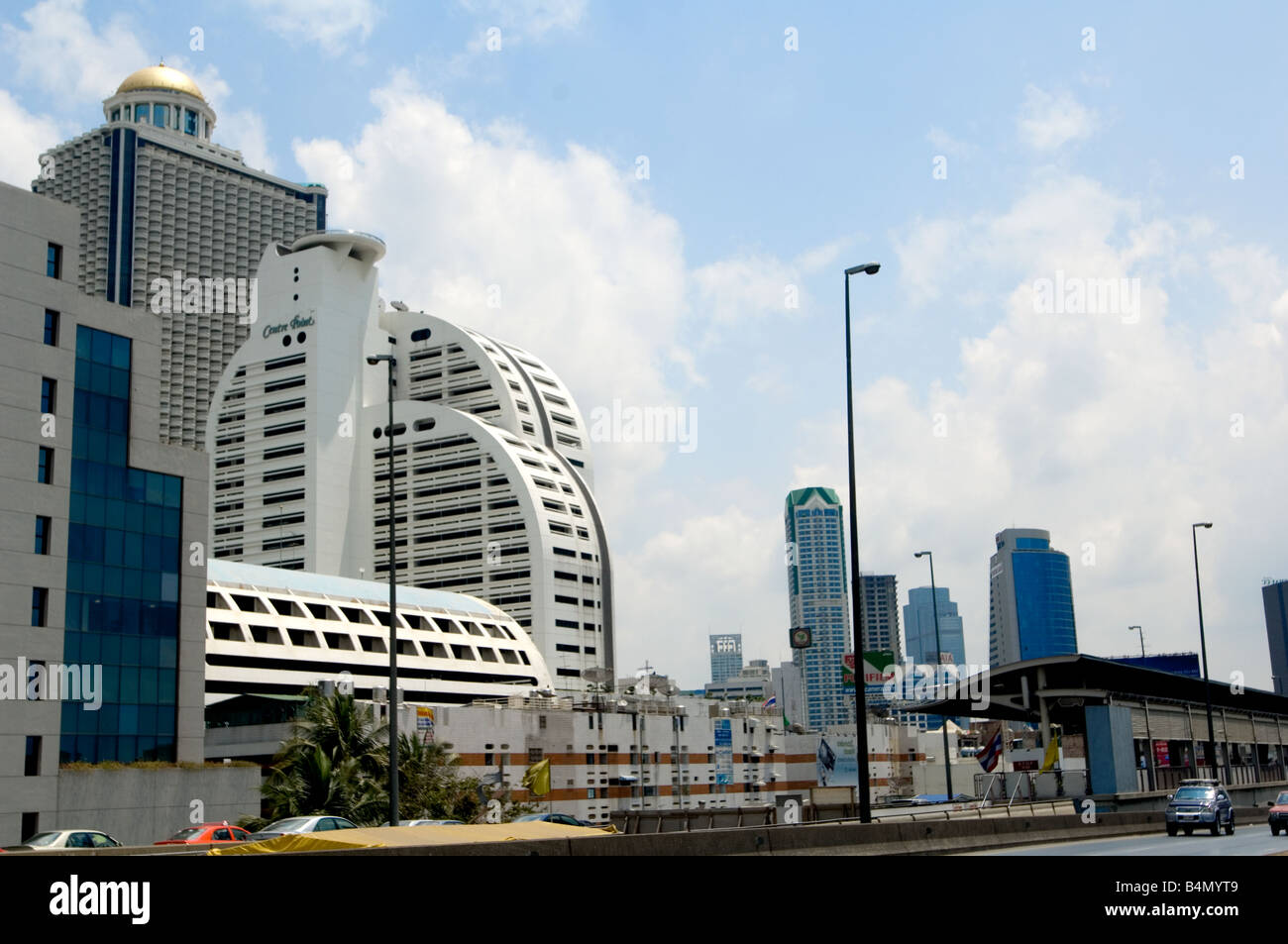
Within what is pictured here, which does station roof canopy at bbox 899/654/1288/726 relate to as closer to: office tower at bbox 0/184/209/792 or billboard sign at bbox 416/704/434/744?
billboard sign at bbox 416/704/434/744

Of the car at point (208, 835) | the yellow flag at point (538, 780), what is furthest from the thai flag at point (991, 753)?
the yellow flag at point (538, 780)

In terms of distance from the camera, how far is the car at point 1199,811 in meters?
37.2

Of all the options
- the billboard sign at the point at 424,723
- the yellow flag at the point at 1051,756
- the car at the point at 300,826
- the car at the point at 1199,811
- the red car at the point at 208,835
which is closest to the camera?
the car at the point at 300,826

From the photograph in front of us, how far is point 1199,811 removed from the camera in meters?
37.2

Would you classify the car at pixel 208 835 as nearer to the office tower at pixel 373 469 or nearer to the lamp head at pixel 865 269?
the lamp head at pixel 865 269

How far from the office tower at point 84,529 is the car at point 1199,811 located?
40.3 meters

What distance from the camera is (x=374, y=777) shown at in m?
49.8

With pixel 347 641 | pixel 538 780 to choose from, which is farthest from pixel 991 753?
pixel 347 641

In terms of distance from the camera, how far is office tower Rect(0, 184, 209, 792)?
50.3 meters

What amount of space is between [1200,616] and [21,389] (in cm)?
5702

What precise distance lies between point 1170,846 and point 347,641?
8147cm

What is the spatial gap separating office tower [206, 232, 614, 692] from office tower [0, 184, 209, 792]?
328 ft

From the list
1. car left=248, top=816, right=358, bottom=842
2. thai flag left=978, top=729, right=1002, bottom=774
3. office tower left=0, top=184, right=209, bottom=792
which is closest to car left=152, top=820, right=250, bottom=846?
car left=248, top=816, right=358, bottom=842
